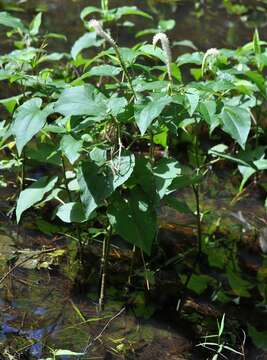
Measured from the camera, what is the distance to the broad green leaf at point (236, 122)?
1858 millimetres

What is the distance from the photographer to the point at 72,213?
6.52 feet

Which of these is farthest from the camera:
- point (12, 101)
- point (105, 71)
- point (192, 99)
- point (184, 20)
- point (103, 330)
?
point (184, 20)

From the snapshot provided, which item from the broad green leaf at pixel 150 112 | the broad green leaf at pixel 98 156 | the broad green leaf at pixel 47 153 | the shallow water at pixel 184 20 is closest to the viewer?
the broad green leaf at pixel 150 112

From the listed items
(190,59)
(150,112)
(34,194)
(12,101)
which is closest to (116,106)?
(150,112)

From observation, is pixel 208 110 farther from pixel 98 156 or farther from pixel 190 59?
pixel 190 59

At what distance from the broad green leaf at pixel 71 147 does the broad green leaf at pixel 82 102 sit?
10 cm

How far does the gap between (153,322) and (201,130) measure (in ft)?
4.90

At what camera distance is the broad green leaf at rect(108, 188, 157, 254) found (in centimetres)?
186

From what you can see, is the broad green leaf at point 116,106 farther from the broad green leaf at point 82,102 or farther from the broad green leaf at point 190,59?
the broad green leaf at point 190,59

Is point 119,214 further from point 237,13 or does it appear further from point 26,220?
point 237,13

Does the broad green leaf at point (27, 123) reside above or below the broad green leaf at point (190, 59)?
above

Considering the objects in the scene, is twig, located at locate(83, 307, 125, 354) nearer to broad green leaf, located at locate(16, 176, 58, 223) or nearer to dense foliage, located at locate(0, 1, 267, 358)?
dense foliage, located at locate(0, 1, 267, 358)

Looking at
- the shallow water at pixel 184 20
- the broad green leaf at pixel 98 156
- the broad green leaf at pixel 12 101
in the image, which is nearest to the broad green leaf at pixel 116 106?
the broad green leaf at pixel 98 156

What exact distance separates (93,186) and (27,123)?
0.86ft
